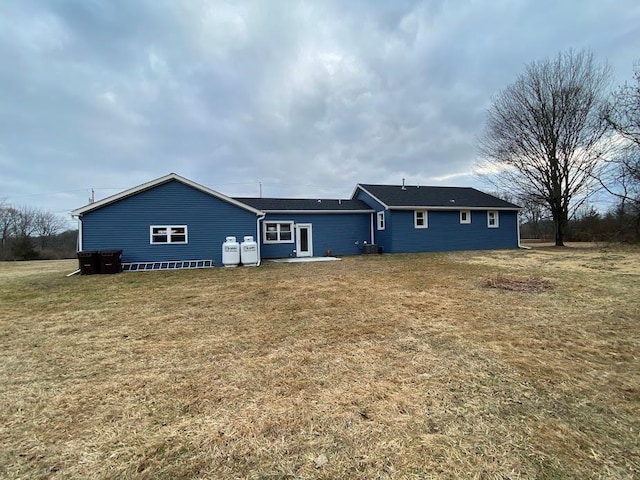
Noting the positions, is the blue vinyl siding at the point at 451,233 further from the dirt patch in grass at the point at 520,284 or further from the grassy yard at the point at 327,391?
the grassy yard at the point at 327,391

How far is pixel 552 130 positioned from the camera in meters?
20.2

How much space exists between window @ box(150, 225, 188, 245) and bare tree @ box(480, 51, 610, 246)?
21639 millimetres

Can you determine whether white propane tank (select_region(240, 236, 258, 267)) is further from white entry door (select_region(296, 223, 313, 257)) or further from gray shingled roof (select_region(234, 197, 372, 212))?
white entry door (select_region(296, 223, 313, 257))

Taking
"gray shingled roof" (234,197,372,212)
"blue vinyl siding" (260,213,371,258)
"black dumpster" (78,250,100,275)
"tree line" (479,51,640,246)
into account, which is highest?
"tree line" (479,51,640,246)

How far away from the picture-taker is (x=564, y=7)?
34.3 feet

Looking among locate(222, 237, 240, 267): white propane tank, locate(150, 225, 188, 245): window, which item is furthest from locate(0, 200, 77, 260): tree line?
locate(222, 237, 240, 267): white propane tank

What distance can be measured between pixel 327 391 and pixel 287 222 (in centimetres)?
1485

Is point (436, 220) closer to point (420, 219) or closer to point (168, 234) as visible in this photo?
point (420, 219)

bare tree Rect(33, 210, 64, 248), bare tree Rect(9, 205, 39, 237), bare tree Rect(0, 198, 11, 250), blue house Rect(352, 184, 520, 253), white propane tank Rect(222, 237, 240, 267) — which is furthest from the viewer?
bare tree Rect(33, 210, 64, 248)

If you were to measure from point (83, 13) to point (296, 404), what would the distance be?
1356 centimetres

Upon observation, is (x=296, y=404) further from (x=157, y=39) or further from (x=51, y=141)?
(x=51, y=141)

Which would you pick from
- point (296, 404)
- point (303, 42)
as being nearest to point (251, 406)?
point (296, 404)

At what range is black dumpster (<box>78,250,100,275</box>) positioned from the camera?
38.2ft

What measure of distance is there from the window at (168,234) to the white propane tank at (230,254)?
6.34ft
